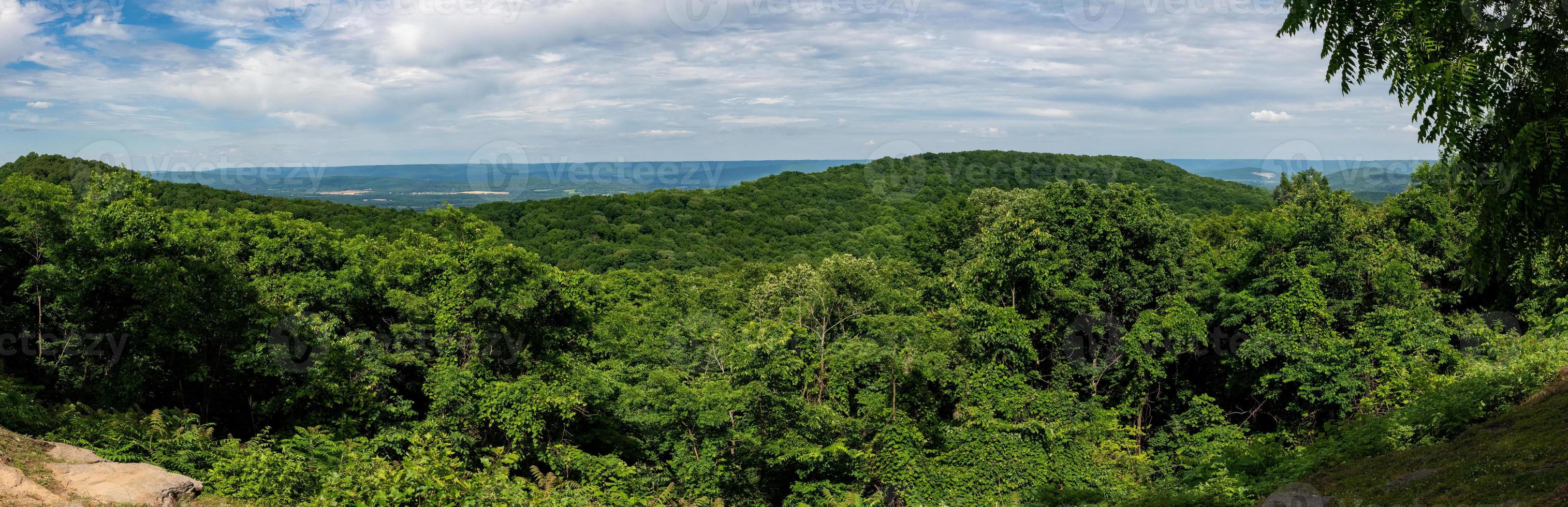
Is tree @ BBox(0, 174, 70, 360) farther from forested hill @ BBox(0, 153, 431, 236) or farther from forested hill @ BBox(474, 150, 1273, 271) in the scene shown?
forested hill @ BBox(474, 150, 1273, 271)

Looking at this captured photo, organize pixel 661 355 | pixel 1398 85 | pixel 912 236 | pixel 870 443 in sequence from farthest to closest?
pixel 912 236 < pixel 661 355 < pixel 870 443 < pixel 1398 85

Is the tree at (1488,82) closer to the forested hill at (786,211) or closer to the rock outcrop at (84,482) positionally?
the rock outcrop at (84,482)

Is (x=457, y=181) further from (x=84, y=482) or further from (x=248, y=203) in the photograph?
(x=84, y=482)

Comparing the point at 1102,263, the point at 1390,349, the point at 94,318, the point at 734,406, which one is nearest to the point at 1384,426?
the point at 1390,349

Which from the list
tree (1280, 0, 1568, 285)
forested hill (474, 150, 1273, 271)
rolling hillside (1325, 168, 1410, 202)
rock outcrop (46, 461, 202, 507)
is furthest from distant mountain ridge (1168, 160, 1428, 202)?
rock outcrop (46, 461, 202, 507)

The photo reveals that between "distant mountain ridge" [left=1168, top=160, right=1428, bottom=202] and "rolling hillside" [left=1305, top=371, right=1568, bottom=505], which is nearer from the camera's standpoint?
"rolling hillside" [left=1305, top=371, right=1568, bottom=505]

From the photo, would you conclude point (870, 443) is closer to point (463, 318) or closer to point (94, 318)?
point (463, 318)

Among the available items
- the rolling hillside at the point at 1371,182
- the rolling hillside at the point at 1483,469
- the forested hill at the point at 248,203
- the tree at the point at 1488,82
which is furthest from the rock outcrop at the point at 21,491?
the forested hill at the point at 248,203
